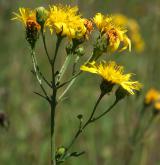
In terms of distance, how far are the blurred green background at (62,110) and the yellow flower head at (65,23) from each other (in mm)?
2177

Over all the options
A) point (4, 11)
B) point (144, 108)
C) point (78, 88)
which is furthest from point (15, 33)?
point (144, 108)

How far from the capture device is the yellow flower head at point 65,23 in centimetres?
356

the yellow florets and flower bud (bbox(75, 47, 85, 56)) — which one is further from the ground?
flower bud (bbox(75, 47, 85, 56))

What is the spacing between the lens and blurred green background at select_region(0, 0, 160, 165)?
6.62 meters

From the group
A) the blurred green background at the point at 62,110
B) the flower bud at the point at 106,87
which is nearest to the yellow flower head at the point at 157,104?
the blurred green background at the point at 62,110

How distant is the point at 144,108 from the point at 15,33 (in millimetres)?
4112

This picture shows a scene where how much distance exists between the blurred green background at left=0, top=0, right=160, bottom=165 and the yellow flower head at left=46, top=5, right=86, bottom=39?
218cm

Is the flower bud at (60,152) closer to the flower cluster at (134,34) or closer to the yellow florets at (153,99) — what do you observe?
the yellow florets at (153,99)

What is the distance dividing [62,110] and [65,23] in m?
3.35

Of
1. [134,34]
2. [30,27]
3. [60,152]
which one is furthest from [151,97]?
[30,27]

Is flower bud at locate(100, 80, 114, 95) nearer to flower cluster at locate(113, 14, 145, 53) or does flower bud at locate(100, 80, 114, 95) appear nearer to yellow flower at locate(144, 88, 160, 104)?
yellow flower at locate(144, 88, 160, 104)

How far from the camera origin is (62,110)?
686cm

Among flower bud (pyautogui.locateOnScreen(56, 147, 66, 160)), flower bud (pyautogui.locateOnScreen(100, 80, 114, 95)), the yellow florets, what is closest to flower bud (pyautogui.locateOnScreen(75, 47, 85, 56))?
flower bud (pyautogui.locateOnScreen(100, 80, 114, 95))

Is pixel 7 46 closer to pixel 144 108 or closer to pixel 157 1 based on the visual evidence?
pixel 157 1
